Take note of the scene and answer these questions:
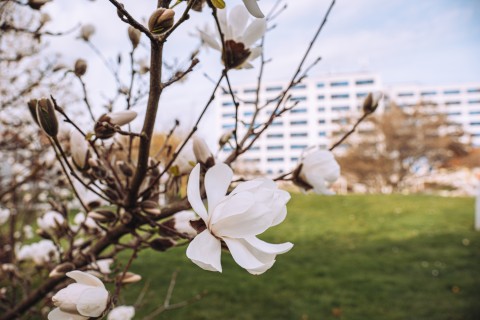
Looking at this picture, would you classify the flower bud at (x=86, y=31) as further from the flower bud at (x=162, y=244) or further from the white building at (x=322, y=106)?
the white building at (x=322, y=106)

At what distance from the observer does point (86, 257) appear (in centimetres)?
84

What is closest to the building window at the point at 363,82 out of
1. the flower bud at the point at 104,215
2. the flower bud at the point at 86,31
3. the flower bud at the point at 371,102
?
the flower bud at the point at 86,31

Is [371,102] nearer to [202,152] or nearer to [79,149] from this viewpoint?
[202,152]

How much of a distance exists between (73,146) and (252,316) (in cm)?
313

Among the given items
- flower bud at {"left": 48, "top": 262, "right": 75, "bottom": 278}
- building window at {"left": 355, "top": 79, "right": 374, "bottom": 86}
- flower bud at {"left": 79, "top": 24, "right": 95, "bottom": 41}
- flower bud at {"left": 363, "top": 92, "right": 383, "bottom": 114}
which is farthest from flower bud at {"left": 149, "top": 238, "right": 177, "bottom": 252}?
building window at {"left": 355, "top": 79, "right": 374, "bottom": 86}

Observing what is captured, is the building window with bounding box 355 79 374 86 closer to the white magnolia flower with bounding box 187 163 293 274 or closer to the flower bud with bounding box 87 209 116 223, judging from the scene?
the flower bud with bounding box 87 209 116 223

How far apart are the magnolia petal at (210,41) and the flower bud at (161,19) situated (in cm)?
24

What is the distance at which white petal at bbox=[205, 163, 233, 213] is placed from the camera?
1.75 ft

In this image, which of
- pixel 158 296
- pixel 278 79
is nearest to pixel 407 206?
pixel 158 296

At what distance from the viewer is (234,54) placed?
743 millimetres

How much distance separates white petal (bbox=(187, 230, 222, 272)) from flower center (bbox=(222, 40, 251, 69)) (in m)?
0.36

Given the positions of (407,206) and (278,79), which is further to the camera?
(278,79)

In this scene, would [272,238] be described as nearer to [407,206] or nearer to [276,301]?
[276,301]

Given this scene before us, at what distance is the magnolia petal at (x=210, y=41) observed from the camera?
2.46 ft
